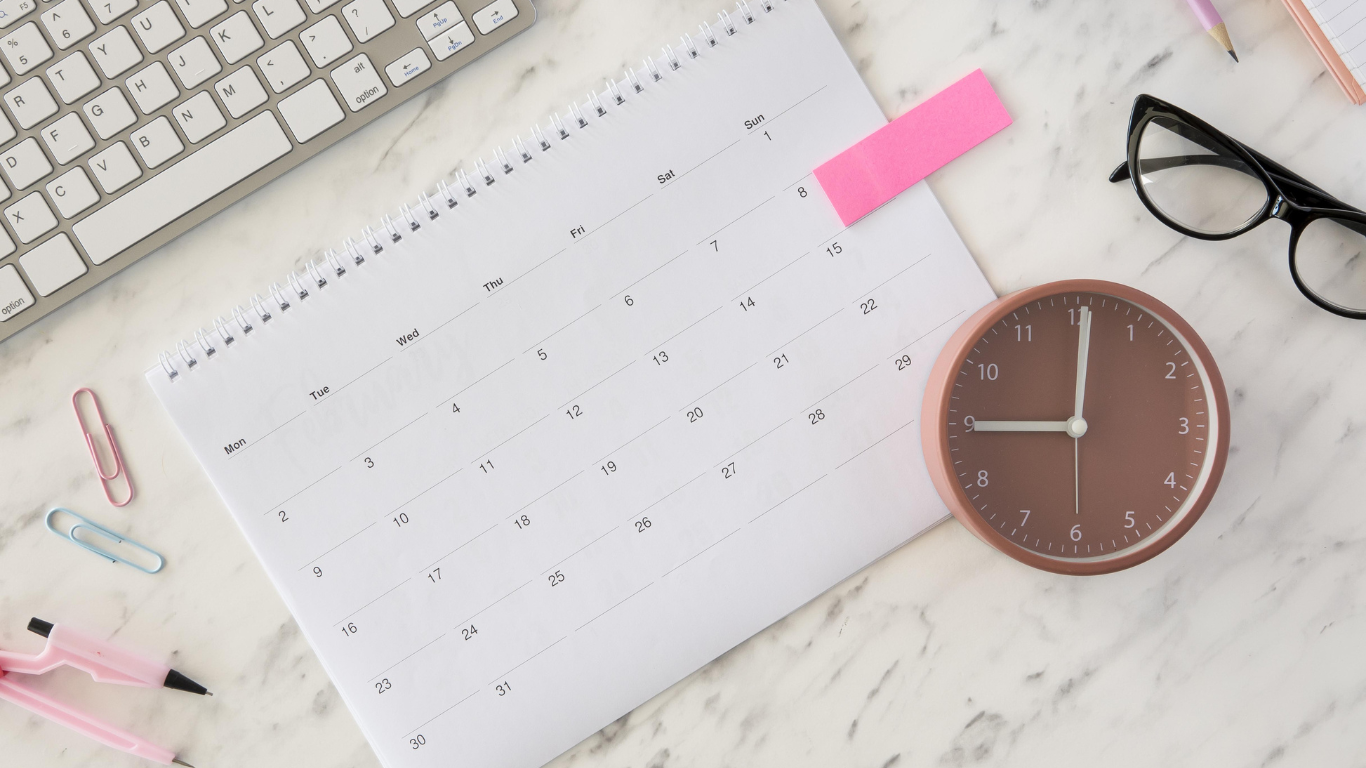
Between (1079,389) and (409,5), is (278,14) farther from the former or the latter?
(1079,389)

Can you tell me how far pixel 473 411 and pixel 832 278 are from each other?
32 centimetres

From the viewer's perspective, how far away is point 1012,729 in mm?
660

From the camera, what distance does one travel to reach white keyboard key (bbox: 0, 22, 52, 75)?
60cm

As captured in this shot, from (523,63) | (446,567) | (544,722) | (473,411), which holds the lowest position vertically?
(544,722)

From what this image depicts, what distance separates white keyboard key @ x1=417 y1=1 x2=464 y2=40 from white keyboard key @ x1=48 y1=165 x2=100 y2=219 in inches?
11.7

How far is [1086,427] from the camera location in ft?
1.88

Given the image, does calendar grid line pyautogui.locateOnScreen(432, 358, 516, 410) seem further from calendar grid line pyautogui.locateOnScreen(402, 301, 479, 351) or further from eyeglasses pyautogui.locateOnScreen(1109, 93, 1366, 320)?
eyeglasses pyautogui.locateOnScreen(1109, 93, 1366, 320)

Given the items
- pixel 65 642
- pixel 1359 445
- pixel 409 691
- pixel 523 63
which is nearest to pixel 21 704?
pixel 65 642

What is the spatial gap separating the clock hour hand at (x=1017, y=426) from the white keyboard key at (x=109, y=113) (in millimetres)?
717

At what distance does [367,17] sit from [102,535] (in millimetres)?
494

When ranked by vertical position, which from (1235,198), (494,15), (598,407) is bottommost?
(1235,198)

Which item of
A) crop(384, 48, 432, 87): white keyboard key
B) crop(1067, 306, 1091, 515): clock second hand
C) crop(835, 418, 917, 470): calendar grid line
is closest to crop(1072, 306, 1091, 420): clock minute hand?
crop(1067, 306, 1091, 515): clock second hand

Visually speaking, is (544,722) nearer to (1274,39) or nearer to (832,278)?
(832,278)

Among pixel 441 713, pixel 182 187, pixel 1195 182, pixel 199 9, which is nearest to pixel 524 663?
pixel 441 713
